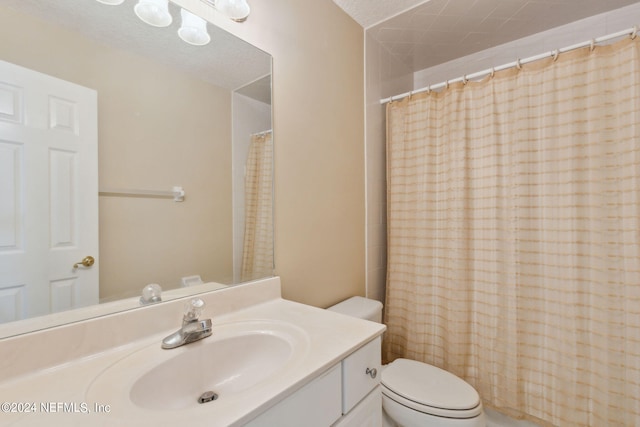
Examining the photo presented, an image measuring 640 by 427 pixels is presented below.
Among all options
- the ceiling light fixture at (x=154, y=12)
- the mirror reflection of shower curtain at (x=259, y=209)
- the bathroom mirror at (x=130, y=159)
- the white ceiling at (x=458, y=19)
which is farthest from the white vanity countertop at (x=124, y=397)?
the white ceiling at (x=458, y=19)

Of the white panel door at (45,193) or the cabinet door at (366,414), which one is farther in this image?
the cabinet door at (366,414)

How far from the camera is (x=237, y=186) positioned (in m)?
1.05

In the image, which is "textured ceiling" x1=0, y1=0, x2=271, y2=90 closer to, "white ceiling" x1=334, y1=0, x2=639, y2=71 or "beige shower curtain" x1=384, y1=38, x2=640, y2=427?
"white ceiling" x1=334, y1=0, x2=639, y2=71

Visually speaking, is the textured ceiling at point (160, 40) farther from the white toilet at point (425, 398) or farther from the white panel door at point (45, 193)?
the white toilet at point (425, 398)

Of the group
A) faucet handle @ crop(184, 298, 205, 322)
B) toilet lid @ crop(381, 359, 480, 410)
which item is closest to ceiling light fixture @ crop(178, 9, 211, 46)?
faucet handle @ crop(184, 298, 205, 322)

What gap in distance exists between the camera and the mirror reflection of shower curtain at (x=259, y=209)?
1.08 metres

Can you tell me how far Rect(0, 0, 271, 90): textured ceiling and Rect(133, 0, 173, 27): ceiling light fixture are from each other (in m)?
0.01

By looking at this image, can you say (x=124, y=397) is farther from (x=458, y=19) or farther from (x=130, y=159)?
(x=458, y=19)

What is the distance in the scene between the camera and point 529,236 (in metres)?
1.35

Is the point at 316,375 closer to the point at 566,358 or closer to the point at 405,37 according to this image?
the point at 566,358

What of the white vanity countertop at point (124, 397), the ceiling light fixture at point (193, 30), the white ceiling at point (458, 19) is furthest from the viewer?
the white ceiling at point (458, 19)

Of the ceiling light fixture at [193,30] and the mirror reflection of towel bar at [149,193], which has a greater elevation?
the ceiling light fixture at [193,30]

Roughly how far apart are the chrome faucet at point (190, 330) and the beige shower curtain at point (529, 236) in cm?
130

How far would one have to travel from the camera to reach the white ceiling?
1.48m
